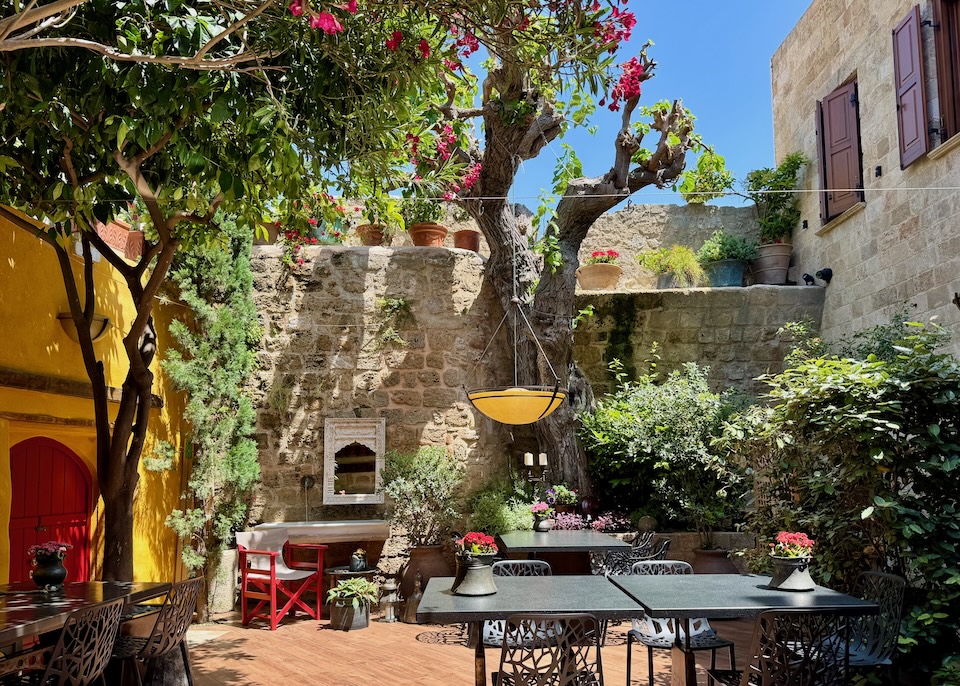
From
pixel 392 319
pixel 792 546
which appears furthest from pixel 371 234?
pixel 792 546

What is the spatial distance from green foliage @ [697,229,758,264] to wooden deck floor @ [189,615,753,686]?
4414mm

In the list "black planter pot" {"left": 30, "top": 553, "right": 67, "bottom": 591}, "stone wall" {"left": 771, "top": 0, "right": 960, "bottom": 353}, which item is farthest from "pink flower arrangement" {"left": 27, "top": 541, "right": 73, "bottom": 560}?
"stone wall" {"left": 771, "top": 0, "right": 960, "bottom": 353}

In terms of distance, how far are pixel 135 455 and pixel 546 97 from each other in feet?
15.6

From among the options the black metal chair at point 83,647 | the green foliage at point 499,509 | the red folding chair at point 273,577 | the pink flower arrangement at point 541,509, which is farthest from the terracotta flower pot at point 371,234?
the black metal chair at point 83,647

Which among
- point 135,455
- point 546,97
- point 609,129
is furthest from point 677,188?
point 135,455

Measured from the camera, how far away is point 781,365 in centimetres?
856

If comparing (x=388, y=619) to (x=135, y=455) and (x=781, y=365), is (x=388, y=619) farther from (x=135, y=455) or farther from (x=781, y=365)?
(x=781, y=365)

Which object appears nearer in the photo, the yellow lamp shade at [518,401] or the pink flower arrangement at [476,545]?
the pink flower arrangement at [476,545]

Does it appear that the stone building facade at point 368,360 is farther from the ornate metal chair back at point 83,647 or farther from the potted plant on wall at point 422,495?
the ornate metal chair back at point 83,647

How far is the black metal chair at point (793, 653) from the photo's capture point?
312cm

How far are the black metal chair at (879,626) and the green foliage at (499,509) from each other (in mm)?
3615

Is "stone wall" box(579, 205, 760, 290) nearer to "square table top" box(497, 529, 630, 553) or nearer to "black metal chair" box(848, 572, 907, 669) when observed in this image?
"square table top" box(497, 529, 630, 553)

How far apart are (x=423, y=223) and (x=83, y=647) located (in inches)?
215

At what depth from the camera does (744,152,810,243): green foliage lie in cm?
907
